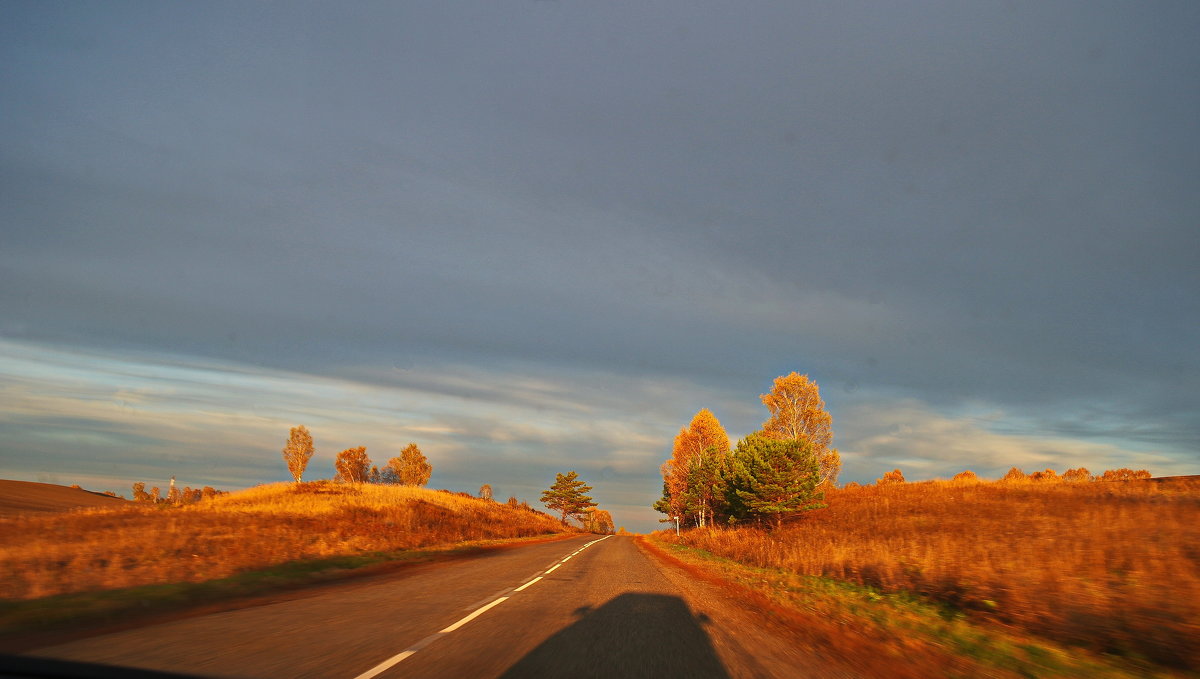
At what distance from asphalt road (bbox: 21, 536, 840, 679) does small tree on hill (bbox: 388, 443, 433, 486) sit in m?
104

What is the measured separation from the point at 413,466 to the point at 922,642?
364 feet

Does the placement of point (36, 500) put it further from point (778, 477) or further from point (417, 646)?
point (417, 646)

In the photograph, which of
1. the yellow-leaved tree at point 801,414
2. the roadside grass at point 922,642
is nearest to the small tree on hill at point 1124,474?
the yellow-leaved tree at point 801,414

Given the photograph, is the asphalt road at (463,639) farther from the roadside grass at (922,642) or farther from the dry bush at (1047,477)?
the dry bush at (1047,477)

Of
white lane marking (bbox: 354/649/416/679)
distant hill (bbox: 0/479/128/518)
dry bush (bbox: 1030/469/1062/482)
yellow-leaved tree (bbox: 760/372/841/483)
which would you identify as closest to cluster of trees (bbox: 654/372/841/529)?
yellow-leaved tree (bbox: 760/372/841/483)

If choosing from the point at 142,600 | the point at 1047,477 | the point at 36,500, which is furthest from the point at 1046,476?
the point at 36,500

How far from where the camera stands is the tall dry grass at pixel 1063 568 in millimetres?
7926

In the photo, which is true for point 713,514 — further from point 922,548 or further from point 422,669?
point 422,669

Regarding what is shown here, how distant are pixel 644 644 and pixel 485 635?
2102mm

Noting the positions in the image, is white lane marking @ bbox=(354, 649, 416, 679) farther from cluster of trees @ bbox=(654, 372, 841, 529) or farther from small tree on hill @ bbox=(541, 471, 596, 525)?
small tree on hill @ bbox=(541, 471, 596, 525)

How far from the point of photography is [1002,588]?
10688mm

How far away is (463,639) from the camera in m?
7.30

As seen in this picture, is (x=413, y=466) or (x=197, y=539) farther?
(x=413, y=466)

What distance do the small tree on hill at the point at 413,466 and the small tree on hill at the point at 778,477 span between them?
3434 inches
